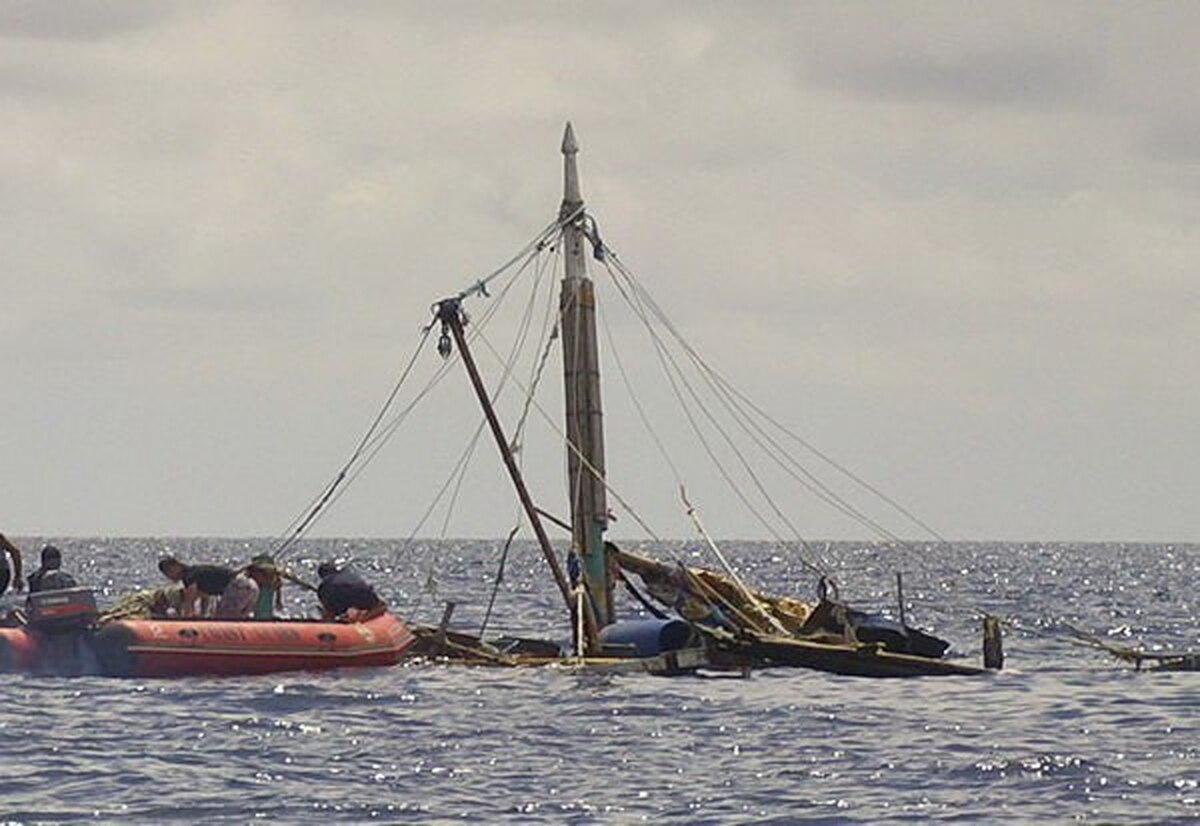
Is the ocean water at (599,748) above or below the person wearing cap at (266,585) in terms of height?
below

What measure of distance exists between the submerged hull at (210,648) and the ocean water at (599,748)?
39 centimetres

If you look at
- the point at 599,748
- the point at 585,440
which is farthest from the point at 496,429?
the point at 599,748

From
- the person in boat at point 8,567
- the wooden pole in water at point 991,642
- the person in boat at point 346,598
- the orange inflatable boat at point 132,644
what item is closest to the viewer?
the orange inflatable boat at point 132,644

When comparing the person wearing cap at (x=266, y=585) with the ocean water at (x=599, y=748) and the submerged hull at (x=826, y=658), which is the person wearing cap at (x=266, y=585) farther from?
the submerged hull at (x=826, y=658)

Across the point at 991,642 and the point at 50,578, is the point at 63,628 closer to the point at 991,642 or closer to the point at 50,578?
the point at 50,578

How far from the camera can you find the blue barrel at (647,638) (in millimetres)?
37844

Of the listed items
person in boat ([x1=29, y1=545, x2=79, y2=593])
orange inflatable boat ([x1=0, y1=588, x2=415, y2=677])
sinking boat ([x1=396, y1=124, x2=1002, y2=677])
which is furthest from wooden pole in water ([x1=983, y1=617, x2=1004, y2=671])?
person in boat ([x1=29, y1=545, x2=79, y2=593])

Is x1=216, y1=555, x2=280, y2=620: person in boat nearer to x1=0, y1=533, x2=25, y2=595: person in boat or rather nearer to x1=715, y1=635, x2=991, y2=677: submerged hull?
x1=0, y1=533, x2=25, y2=595: person in boat

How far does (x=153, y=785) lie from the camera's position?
81.5 ft

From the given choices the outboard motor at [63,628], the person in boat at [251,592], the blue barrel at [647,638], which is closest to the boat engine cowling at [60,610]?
the outboard motor at [63,628]

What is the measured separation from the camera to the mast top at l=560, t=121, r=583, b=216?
1612 inches

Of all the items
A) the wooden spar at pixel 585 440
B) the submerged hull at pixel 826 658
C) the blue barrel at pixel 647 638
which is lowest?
the submerged hull at pixel 826 658

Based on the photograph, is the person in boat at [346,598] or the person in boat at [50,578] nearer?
the person in boat at [50,578]

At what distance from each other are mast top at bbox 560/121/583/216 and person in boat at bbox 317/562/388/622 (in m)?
7.53
